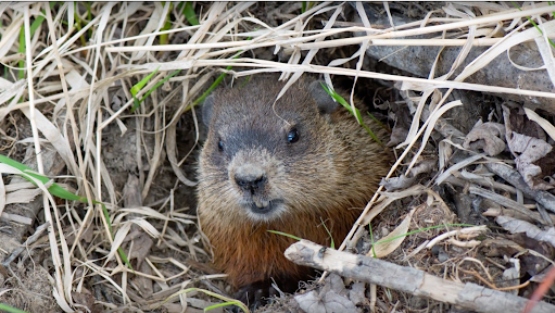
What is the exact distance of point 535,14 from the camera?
2910 mm

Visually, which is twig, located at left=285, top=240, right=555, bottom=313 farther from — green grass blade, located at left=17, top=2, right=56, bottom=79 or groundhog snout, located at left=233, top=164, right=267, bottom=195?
green grass blade, located at left=17, top=2, right=56, bottom=79

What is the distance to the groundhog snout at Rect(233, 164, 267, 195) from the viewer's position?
3232mm

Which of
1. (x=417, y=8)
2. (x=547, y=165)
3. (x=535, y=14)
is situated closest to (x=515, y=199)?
(x=547, y=165)

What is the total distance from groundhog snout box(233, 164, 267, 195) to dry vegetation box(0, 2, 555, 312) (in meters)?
0.60

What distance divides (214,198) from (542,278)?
211 centimetres

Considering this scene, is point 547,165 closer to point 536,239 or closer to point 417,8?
point 536,239

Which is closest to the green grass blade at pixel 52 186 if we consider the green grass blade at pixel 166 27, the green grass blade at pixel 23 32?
the green grass blade at pixel 23 32

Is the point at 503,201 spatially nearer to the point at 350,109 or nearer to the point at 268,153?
the point at 350,109

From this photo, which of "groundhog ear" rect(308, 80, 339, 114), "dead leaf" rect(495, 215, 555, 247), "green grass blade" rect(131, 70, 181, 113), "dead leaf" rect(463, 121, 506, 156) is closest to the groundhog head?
"groundhog ear" rect(308, 80, 339, 114)

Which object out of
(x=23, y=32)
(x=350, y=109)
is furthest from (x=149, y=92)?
(x=350, y=109)

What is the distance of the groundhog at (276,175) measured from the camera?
3486 mm

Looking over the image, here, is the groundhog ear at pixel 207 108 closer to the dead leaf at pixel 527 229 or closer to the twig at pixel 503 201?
the twig at pixel 503 201

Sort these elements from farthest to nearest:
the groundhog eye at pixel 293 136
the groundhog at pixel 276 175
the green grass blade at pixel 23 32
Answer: the green grass blade at pixel 23 32 < the groundhog eye at pixel 293 136 < the groundhog at pixel 276 175

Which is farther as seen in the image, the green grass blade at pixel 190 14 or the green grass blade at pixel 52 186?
the green grass blade at pixel 190 14
